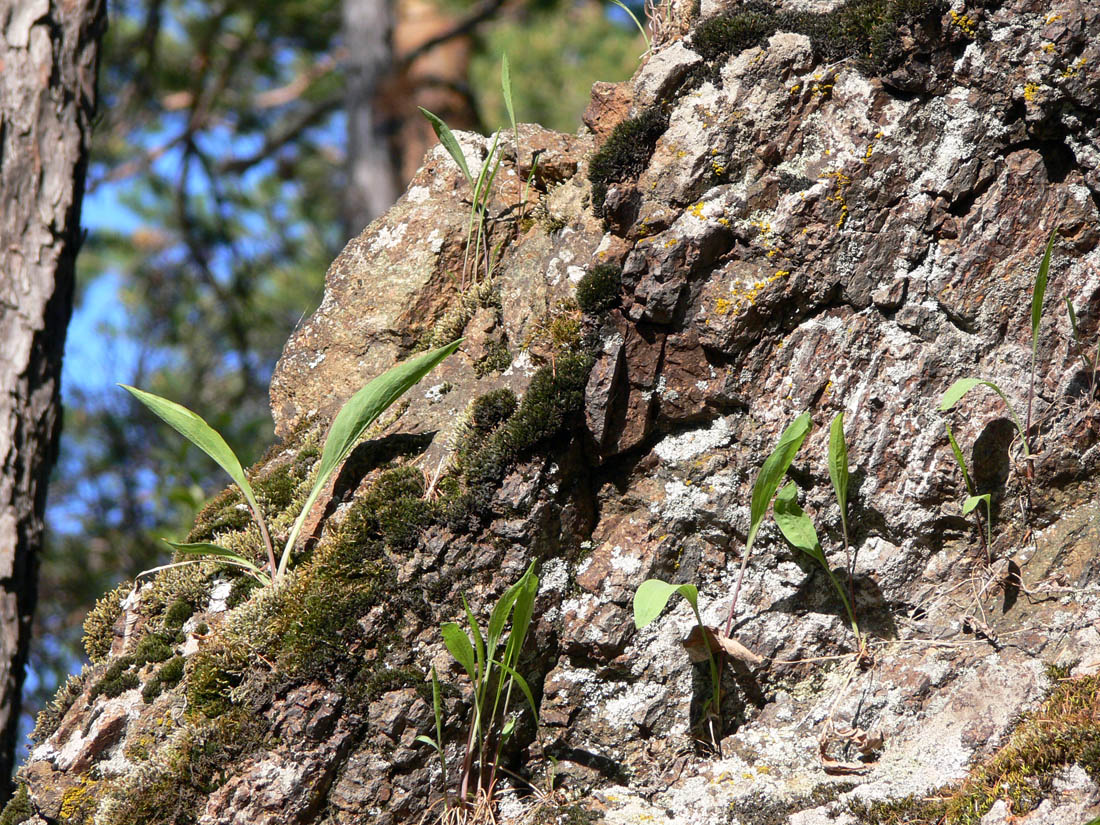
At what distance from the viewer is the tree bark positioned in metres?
3.50

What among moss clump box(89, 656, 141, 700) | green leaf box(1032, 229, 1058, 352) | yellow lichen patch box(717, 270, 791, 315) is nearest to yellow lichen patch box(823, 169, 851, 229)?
yellow lichen patch box(717, 270, 791, 315)

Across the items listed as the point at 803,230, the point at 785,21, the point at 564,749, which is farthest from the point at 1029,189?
the point at 564,749

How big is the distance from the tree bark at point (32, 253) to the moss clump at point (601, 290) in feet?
8.27

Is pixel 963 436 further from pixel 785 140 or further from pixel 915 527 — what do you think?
pixel 785 140

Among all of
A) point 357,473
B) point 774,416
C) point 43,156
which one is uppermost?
point 43,156

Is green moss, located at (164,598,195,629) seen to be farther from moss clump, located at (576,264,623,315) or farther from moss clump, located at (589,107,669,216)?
moss clump, located at (589,107,669,216)

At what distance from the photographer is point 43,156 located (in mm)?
3742

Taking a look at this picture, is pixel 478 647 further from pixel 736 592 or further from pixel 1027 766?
pixel 1027 766

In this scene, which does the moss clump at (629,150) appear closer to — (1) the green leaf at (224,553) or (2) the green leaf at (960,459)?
(2) the green leaf at (960,459)

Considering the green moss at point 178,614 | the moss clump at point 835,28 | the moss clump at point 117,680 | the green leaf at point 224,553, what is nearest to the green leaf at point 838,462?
the moss clump at point 835,28

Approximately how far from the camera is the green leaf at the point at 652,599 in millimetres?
2104

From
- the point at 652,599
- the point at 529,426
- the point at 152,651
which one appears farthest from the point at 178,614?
the point at 652,599

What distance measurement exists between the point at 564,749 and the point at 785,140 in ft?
6.55

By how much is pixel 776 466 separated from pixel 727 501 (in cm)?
27
